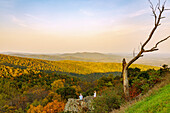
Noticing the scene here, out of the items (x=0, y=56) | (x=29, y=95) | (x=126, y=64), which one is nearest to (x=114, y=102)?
(x=126, y=64)

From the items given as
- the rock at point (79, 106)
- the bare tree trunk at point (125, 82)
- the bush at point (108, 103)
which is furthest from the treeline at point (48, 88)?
the rock at point (79, 106)

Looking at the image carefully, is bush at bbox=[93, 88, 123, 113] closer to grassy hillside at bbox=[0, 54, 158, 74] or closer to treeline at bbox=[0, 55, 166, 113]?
treeline at bbox=[0, 55, 166, 113]

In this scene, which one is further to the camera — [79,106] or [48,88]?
[48,88]

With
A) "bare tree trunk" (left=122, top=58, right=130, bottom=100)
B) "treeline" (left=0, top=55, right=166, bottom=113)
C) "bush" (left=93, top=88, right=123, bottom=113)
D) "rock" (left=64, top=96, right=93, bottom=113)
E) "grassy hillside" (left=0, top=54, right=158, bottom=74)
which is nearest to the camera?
"bush" (left=93, top=88, right=123, bottom=113)

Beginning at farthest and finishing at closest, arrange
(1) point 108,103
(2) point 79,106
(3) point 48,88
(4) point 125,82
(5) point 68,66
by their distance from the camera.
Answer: (5) point 68,66
(3) point 48,88
(2) point 79,106
(4) point 125,82
(1) point 108,103

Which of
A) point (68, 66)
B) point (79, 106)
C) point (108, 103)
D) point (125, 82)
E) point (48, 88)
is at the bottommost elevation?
point (48, 88)

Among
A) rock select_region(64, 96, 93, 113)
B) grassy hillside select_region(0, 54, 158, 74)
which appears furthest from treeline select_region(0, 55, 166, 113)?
rock select_region(64, 96, 93, 113)

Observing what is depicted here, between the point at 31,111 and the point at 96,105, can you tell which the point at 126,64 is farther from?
the point at 31,111

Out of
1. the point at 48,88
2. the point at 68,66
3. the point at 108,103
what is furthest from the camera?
the point at 68,66

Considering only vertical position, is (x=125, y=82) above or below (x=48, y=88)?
above

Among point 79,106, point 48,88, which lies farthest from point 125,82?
point 48,88

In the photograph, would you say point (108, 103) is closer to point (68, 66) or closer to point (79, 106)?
point (79, 106)

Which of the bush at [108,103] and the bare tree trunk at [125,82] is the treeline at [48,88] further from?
the bare tree trunk at [125,82]

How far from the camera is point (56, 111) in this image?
53.4ft
